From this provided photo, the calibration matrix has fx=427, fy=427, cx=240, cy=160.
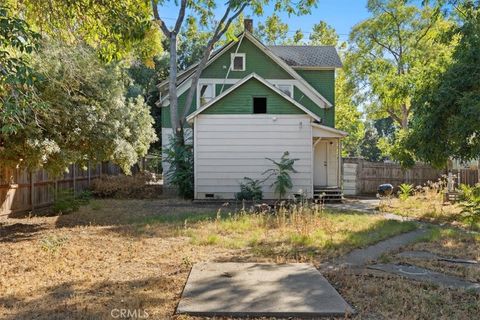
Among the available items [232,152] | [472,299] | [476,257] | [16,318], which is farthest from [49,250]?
[232,152]

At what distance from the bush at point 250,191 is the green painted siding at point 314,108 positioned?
21.9 ft

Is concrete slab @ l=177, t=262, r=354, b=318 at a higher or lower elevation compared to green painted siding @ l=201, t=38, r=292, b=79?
lower

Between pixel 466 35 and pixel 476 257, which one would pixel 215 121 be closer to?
pixel 466 35

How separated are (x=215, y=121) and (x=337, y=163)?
683 cm

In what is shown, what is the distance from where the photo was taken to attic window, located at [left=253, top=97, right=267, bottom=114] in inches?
677

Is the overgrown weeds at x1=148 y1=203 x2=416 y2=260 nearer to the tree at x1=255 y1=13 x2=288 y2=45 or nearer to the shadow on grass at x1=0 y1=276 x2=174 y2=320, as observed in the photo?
the shadow on grass at x1=0 y1=276 x2=174 y2=320

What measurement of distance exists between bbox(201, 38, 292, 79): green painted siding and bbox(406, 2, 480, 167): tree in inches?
419

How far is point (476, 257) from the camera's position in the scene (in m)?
7.45

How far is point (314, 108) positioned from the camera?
72.6ft

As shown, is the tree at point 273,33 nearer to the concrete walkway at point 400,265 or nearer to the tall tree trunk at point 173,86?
the tall tree trunk at point 173,86

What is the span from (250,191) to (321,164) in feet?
17.7

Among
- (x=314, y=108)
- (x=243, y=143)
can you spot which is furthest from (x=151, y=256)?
(x=314, y=108)

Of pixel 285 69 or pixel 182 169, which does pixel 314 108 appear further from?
pixel 182 169

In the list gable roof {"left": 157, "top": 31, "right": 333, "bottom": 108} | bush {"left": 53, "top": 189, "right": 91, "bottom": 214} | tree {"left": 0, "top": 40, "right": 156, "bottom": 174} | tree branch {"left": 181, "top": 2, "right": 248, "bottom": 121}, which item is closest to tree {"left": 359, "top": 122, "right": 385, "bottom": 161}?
gable roof {"left": 157, "top": 31, "right": 333, "bottom": 108}
